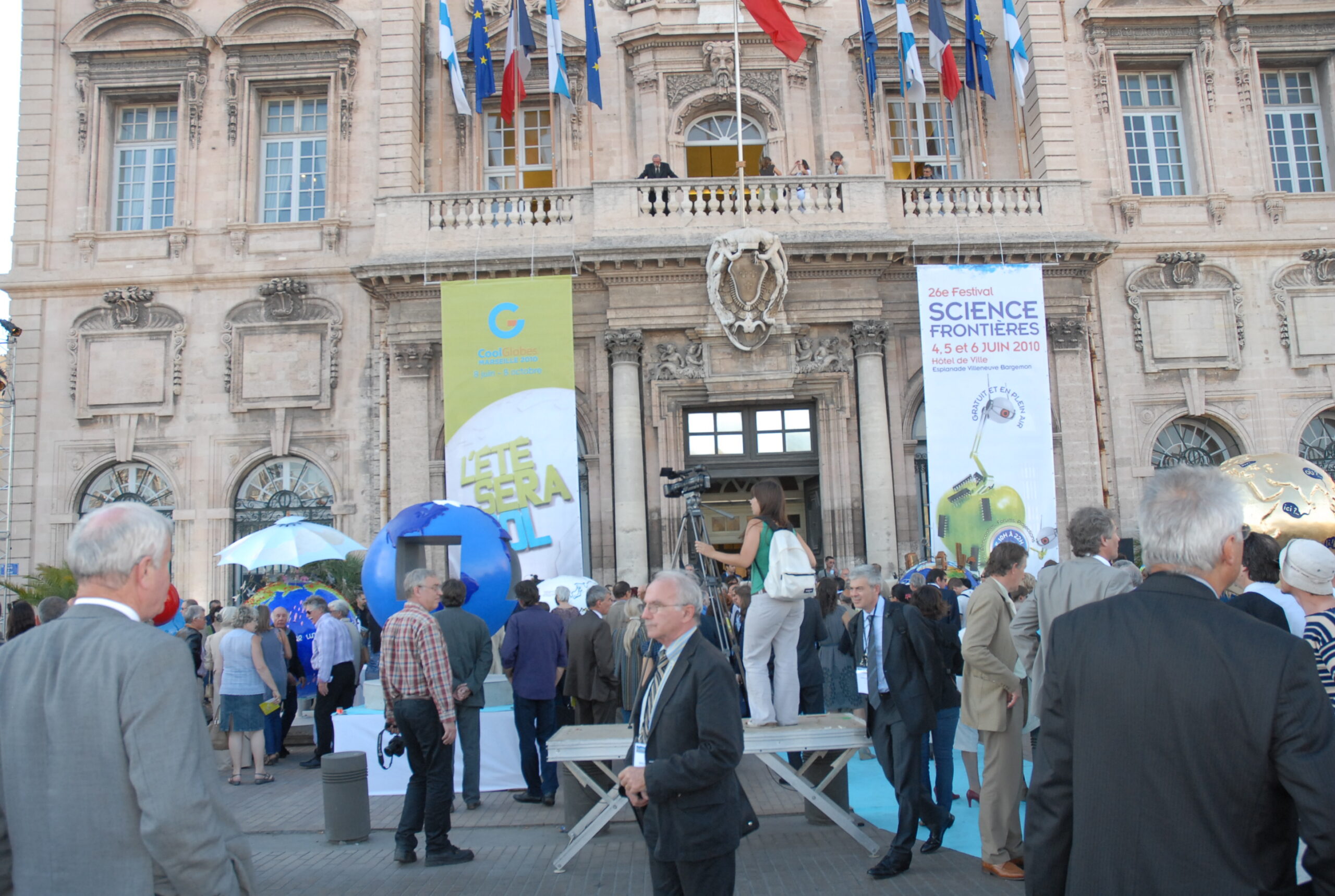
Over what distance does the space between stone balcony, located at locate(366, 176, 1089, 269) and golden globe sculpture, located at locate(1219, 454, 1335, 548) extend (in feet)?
17.9

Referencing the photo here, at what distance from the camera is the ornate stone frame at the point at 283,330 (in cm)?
1764

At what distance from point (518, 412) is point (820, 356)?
16.5 feet

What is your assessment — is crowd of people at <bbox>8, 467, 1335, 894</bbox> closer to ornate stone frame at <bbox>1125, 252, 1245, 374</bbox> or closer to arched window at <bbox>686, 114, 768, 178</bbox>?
ornate stone frame at <bbox>1125, 252, 1245, 374</bbox>

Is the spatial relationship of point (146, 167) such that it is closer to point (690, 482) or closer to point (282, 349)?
point (282, 349)

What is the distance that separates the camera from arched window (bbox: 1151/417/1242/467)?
17891 mm

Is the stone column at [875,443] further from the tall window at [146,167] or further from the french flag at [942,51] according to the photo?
the tall window at [146,167]

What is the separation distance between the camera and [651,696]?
13.8 ft

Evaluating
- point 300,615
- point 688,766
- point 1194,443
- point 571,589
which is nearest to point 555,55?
point 571,589

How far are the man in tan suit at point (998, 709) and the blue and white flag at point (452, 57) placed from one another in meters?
14.2

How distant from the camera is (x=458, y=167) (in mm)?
18875

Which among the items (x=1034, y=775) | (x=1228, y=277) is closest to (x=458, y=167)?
(x=1228, y=277)

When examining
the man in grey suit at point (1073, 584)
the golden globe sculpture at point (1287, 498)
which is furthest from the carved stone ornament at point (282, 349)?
the man in grey suit at point (1073, 584)

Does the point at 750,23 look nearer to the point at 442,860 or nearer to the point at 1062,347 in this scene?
the point at 1062,347

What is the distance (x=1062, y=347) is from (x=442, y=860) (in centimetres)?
1410
